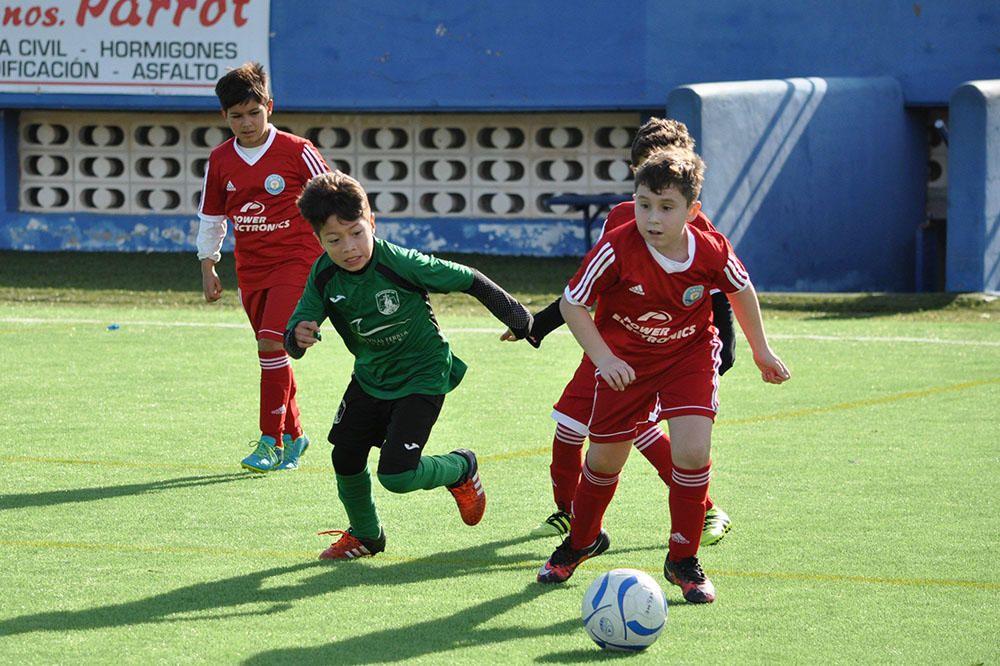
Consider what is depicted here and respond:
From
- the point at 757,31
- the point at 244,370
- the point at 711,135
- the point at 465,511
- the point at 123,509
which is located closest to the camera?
the point at 465,511

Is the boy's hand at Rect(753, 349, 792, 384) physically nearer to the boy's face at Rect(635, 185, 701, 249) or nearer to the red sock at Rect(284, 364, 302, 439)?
the boy's face at Rect(635, 185, 701, 249)

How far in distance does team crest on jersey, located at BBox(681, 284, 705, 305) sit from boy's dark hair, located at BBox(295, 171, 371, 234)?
44.4 inches

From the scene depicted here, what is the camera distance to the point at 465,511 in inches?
239

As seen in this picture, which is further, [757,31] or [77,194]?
[77,194]

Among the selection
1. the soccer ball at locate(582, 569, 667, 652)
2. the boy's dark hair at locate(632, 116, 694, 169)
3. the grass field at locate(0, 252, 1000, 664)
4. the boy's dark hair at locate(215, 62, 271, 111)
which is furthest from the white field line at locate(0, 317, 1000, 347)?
the soccer ball at locate(582, 569, 667, 652)

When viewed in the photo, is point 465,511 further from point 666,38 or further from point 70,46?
point 70,46

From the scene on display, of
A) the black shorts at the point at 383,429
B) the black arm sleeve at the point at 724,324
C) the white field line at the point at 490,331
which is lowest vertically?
the white field line at the point at 490,331

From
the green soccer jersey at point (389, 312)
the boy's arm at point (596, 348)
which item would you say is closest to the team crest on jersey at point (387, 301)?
the green soccer jersey at point (389, 312)

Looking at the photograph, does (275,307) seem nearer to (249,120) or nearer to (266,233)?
(266,233)

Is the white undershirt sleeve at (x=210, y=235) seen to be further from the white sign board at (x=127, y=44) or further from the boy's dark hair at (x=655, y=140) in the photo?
the white sign board at (x=127, y=44)

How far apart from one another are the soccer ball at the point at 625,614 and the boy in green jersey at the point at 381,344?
1216 millimetres

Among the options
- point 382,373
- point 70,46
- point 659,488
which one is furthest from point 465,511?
point 70,46

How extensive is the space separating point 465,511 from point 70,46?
14248 mm

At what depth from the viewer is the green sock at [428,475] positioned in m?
5.78
